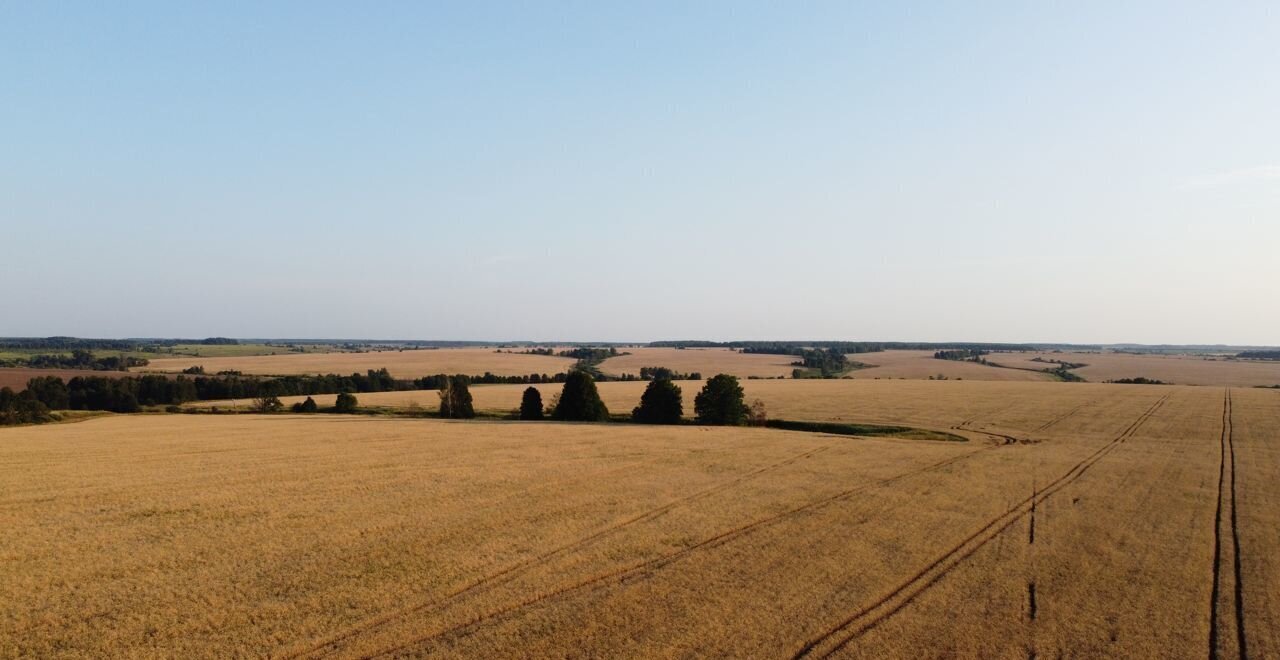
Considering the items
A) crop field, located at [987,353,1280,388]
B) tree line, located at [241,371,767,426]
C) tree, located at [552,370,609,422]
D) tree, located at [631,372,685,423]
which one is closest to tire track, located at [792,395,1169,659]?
tree line, located at [241,371,767,426]

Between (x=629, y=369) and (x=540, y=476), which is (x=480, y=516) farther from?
(x=629, y=369)

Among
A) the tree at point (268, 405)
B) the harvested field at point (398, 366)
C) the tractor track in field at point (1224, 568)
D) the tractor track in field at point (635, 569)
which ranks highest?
the harvested field at point (398, 366)

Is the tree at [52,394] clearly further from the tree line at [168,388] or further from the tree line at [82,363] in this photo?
the tree line at [82,363]

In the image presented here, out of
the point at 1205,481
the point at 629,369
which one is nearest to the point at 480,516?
the point at 1205,481

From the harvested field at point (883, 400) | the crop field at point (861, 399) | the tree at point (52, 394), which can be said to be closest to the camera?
the harvested field at point (883, 400)

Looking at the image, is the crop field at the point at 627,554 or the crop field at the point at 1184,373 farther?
the crop field at the point at 1184,373

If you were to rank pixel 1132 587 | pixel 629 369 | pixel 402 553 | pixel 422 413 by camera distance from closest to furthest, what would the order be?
pixel 1132 587
pixel 402 553
pixel 422 413
pixel 629 369

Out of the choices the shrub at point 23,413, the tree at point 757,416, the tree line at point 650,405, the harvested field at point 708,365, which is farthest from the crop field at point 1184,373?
the shrub at point 23,413
